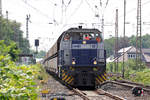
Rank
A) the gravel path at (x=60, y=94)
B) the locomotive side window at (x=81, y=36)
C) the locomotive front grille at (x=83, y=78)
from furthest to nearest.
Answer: the locomotive side window at (x=81, y=36)
the locomotive front grille at (x=83, y=78)
the gravel path at (x=60, y=94)

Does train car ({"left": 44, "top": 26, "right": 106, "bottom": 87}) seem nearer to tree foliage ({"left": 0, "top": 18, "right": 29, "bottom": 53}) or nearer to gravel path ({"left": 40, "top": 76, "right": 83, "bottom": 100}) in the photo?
gravel path ({"left": 40, "top": 76, "right": 83, "bottom": 100})

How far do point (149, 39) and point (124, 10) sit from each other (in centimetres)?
8508

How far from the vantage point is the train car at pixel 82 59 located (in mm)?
13070

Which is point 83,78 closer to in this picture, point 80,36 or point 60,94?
point 60,94

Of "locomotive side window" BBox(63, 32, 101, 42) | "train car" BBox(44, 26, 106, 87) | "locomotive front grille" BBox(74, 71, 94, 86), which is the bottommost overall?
"locomotive front grille" BBox(74, 71, 94, 86)

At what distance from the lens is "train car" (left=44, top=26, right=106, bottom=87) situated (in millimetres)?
13070

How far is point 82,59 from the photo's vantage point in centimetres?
1317

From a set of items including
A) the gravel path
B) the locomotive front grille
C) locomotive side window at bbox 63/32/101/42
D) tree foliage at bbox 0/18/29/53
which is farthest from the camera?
tree foliage at bbox 0/18/29/53

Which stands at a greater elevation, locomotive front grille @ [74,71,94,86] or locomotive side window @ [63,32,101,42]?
Result: locomotive side window @ [63,32,101,42]

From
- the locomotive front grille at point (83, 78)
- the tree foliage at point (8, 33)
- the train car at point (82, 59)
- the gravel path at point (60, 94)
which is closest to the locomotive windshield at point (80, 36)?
the train car at point (82, 59)

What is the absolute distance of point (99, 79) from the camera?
13.3 metres

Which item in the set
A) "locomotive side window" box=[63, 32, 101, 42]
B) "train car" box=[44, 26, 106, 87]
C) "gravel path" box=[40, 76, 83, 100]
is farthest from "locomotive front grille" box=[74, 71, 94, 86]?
"locomotive side window" box=[63, 32, 101, 42]

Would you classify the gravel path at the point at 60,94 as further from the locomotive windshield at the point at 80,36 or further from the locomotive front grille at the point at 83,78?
the locomotive windshield at the point at 80,36

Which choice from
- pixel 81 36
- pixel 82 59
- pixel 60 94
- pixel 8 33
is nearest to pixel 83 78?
pixel 82 59
